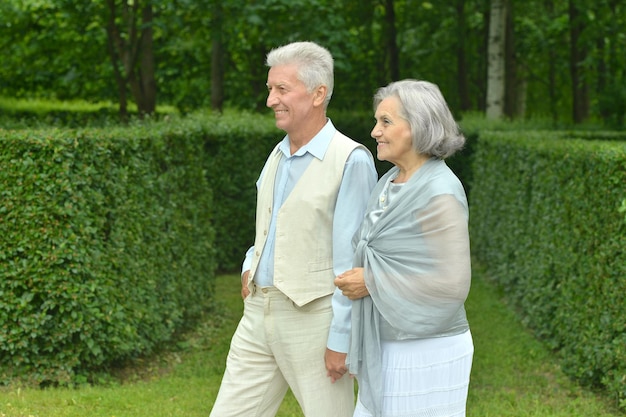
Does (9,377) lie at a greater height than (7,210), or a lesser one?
lesser

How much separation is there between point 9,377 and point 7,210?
1.21 metres

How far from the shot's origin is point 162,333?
832cm

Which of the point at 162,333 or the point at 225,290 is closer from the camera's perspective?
the point at 162,333

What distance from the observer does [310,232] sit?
3967 mm

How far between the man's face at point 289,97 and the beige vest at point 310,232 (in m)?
0.19

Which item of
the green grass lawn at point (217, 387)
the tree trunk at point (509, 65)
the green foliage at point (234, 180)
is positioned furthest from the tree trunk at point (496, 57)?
the green grass lawn at point (217, 387)

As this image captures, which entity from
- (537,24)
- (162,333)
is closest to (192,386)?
(162,333)

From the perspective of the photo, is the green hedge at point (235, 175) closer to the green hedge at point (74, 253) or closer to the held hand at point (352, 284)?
the green hedge at point (74, 253)

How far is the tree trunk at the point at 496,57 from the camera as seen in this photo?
18.6 meters

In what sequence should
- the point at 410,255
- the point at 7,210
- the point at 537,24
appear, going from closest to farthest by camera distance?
the point at 410,255 < the point at 7,210 < the point at 537,24

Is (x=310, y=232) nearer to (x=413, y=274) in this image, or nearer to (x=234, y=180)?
(x=413, y=274)

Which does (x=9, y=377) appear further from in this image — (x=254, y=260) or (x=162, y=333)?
(x=254, y=260)

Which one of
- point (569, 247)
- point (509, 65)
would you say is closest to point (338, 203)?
point (569, 247)

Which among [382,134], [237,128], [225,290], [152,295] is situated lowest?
[225,290]
